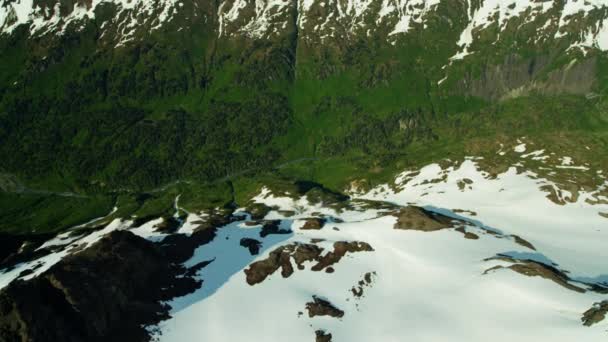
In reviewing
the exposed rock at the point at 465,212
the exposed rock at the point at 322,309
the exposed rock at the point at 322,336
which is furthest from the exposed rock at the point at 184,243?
the exposed rock at the point at 465,212

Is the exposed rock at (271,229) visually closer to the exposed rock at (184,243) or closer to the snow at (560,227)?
the exposed rock at (184,243)

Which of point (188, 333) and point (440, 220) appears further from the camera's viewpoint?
point (440, 220)

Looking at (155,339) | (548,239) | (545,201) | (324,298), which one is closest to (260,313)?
(324,298)

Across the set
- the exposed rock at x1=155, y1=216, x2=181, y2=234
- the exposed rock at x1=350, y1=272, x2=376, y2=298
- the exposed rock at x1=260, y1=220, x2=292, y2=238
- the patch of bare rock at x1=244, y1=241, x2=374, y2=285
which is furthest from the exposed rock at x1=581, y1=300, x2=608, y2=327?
the exposed rock at x1=155, y1=216, x2=181, y2=234

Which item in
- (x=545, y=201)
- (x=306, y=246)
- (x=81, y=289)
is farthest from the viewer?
(x=545, y=201)

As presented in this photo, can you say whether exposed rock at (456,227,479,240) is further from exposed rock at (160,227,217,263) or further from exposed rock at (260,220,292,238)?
exposed rock at (160,227,217,263)

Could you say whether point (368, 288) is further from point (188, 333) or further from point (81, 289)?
point (81, 289)
